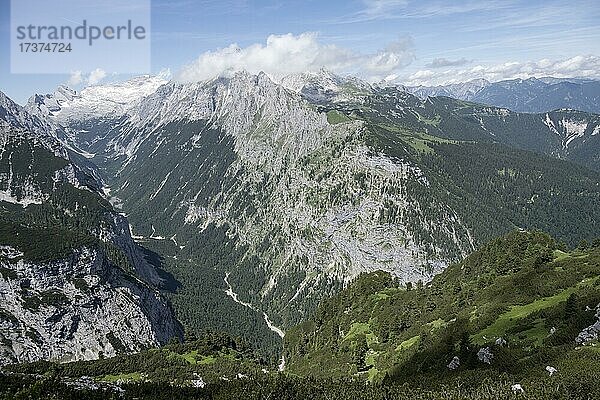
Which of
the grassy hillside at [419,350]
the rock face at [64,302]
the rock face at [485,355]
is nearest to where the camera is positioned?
the grassy hillside at [419,350]

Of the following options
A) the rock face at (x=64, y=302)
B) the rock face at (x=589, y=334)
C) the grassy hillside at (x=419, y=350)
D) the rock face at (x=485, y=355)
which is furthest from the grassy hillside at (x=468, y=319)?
the rock face at (x=64, y=302)

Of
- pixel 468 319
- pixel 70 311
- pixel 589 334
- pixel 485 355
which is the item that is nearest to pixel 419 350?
pixel 468 319

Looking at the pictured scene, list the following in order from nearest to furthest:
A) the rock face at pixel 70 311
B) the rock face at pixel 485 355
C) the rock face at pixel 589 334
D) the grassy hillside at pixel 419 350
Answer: the grassy hillside at pixel 419 350 → the rock face at pixel 589 334 → the rock face at pixel 485 355 → the rock face at pixel 70 311

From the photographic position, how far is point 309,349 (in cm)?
14775

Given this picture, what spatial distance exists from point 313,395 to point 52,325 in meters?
126

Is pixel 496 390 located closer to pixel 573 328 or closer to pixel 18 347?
pixel 573 328

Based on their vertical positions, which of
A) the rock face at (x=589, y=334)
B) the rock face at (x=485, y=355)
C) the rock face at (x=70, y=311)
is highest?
the rock face at (x=589, y=334)

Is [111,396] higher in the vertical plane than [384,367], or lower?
higher

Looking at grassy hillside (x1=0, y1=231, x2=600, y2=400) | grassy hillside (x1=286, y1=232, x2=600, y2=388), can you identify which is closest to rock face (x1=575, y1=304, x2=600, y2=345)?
grassy hillside (x1=0, y1=231, x2=600, y2=400)

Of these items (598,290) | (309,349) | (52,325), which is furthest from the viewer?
(52,325)

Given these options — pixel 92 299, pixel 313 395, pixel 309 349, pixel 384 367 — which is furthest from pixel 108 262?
pixel 313 395

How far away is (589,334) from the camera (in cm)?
6353

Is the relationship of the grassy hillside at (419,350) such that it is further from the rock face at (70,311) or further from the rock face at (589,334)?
the rock face at (70,311)

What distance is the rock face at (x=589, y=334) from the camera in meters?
62.5
